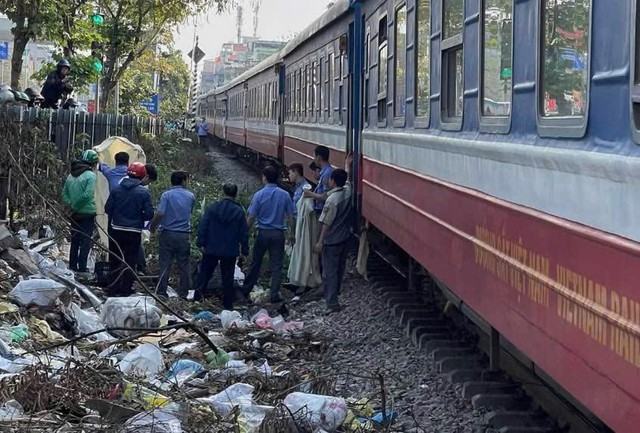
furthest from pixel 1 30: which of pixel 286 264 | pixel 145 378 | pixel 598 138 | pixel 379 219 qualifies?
pixel 598 138

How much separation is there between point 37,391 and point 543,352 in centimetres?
311

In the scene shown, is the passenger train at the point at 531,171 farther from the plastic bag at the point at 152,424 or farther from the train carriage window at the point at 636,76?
the plastic bag at the point at 152,424

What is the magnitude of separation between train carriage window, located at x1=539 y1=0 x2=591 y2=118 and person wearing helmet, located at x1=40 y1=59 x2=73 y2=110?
→ 13.6m

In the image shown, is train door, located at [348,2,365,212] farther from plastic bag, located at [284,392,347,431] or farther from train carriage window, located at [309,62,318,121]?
plastic bag, located at [284,392,347,431]

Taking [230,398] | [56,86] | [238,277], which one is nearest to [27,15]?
[56,86]

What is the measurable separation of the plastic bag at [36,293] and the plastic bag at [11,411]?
3346mm

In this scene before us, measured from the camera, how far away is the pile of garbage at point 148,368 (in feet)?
19.9

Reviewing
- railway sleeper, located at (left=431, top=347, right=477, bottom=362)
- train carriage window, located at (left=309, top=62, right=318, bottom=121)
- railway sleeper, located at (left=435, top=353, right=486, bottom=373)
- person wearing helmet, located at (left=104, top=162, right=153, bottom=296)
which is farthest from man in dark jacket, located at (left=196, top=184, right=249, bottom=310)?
train carriage window, located at (left=309, top=62, right=318, bottom=121)

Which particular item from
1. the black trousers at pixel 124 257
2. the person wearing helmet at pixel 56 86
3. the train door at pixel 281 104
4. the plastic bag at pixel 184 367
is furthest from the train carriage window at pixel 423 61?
the train door at pixel 281 104

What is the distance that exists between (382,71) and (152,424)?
5658mm

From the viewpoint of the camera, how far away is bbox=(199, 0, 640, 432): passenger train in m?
3.63

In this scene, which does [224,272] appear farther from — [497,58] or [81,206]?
[497,58]

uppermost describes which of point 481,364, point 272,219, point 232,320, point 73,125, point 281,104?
point 281,104

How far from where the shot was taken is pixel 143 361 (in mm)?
7707
